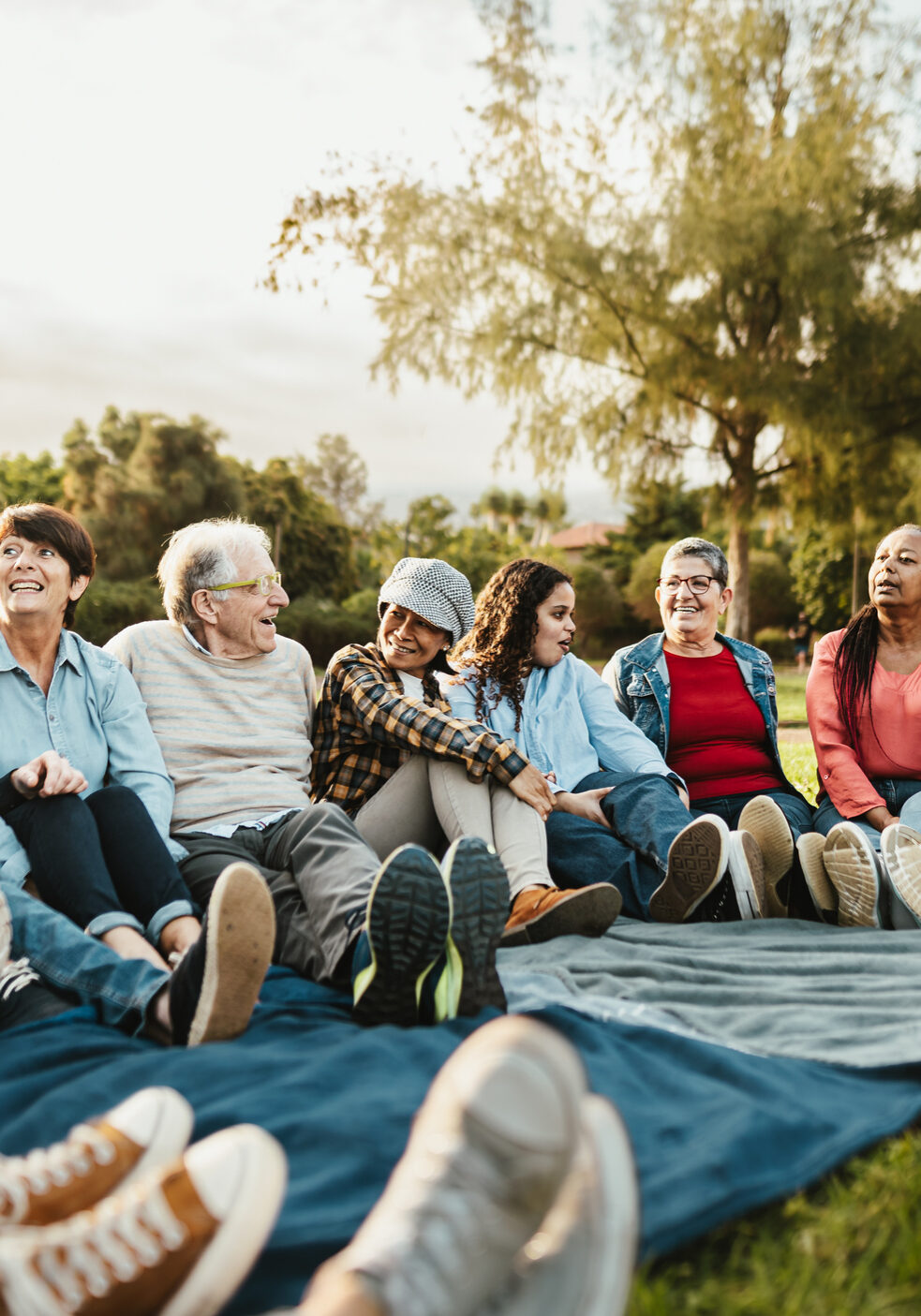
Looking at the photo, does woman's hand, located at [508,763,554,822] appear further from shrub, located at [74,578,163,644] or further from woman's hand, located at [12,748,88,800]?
shrub, located at [74,578,163,644]

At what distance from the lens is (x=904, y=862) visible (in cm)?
296

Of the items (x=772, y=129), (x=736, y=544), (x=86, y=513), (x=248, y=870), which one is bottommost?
(x=248, y=870)

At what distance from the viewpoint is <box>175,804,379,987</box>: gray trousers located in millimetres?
2418

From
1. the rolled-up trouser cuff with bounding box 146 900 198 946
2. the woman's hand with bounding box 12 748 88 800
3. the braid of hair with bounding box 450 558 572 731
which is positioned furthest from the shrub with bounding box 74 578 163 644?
the rolled-up trouser cuff with bounding box 146 900 198 946

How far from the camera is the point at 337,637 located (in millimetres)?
19469

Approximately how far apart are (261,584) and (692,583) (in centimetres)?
169

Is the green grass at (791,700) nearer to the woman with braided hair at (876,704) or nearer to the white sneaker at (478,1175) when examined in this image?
the woman with braided hair at (876,704)

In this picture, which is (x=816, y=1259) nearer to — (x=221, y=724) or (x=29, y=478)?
(x=221, y=724)

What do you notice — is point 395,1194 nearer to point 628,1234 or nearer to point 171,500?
point 628,1234

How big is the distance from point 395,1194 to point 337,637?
18.6 m

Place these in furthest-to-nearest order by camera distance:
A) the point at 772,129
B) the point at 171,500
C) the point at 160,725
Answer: the point at 171,500, the point at 772,129, the point at 160,725

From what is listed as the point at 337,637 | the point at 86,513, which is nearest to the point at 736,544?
the point at 337,637

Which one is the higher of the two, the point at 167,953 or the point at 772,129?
the point at 772,129

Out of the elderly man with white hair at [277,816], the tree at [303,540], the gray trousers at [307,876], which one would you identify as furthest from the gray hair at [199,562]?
the tree at [303,540]
